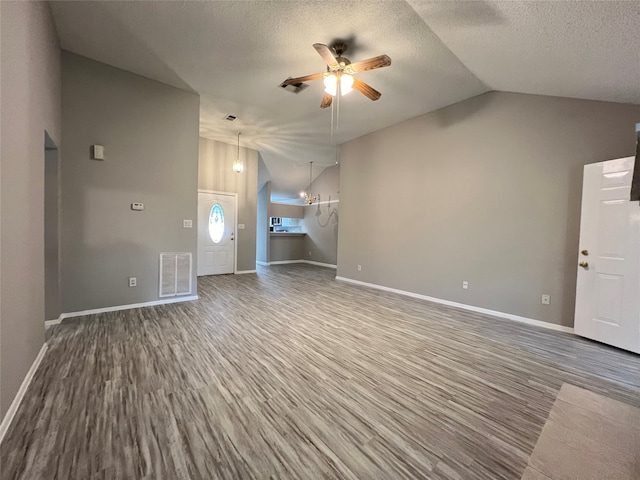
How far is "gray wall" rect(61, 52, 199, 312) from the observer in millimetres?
3309

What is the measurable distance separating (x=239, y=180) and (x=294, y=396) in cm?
596

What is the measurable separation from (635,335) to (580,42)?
2.87 meters

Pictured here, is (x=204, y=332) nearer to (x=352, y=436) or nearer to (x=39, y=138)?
(x=352, y=436)

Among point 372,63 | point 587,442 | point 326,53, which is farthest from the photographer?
point 372,63

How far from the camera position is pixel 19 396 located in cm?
175

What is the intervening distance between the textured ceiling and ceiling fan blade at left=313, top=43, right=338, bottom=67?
36 centimetres

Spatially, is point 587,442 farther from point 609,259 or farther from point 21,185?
point 21,185

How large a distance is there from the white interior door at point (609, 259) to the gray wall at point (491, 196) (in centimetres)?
19

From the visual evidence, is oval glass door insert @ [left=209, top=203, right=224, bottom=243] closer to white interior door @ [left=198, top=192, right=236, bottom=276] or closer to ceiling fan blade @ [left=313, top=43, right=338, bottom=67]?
white interior door @ [left=198, top=192, right=236, bottom=276]

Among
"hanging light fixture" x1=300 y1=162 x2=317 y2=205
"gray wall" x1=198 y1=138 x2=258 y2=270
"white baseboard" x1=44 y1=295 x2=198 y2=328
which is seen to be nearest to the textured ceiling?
"gray wall" x1=198 y1=138 x2=258 y2=270

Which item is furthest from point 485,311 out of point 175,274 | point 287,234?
point 287,234

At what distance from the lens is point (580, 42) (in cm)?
230

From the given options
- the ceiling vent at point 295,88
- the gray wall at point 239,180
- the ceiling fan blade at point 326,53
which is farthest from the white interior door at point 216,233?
the ceiling fan blade at point 326,53

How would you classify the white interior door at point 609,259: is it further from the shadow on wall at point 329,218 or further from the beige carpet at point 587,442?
the shadow on wall at point 329,218
